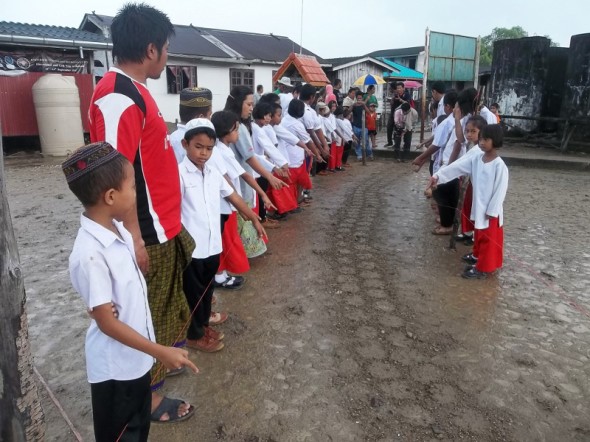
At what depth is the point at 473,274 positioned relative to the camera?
4254 millimetres

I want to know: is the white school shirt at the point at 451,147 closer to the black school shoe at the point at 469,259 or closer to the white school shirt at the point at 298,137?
the black school shoe at the point at 469,259

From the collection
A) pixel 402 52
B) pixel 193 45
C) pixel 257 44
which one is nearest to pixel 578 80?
pixel 193 45

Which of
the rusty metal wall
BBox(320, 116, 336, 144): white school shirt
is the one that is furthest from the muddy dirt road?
the rusty metal wall

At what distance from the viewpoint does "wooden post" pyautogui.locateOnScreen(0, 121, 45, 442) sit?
169 centimetres

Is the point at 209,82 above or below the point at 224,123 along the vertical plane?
above

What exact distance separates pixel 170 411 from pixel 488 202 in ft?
10.8

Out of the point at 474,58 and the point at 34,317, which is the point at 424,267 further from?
the point at 474,58

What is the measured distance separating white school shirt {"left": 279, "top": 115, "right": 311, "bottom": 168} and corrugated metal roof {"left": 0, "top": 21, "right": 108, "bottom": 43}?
870cm

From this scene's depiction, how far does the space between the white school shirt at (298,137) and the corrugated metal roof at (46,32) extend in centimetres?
870

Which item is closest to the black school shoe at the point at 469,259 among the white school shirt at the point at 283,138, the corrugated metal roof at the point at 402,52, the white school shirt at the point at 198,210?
the white school shirt at the point at 283,138

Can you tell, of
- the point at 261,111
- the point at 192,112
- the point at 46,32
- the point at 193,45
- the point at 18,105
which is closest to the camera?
the point at 192,112

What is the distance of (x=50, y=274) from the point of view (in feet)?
14.4

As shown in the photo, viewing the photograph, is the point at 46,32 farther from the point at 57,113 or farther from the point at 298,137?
the point at 298,137

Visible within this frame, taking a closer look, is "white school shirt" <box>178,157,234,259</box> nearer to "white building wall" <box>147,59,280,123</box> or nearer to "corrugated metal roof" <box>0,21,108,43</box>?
"corrugated metal roof" <box>0,21,108,43</box>
